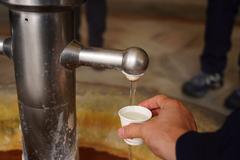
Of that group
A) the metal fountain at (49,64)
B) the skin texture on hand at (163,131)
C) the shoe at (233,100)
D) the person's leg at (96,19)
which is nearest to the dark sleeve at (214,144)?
the skin texture on hand at (163,131)

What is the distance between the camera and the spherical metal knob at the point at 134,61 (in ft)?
1.91

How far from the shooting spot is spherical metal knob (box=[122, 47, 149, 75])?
582mm

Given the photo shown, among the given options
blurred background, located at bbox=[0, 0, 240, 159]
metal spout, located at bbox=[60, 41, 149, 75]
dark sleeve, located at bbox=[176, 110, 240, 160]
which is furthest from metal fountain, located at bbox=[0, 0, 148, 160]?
blurred background, located at bbox=[0, 0, 240, 159]

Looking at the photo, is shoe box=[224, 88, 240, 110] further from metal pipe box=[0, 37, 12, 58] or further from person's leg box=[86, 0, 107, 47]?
metal pipe box=[0, 37, 12, 58]

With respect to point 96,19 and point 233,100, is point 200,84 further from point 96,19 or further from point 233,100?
point 96,19

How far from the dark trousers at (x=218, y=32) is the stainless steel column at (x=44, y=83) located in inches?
55.1

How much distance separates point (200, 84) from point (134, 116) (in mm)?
1449

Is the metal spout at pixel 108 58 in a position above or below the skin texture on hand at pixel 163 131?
above

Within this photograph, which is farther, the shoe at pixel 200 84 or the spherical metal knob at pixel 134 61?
the shoe at pixel 200 84

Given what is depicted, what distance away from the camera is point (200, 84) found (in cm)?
209

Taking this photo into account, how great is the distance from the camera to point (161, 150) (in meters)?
0.63

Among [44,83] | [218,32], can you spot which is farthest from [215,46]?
[44,83]

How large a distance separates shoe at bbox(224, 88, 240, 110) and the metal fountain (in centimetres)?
141

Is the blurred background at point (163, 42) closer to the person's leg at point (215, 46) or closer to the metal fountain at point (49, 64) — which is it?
the person's leg at point (215, 46)
